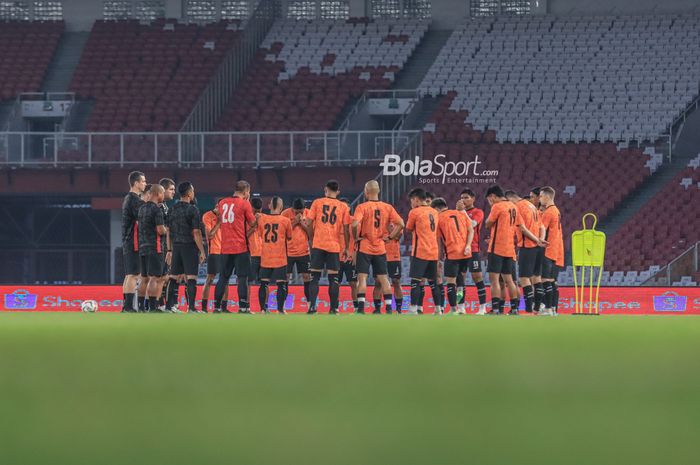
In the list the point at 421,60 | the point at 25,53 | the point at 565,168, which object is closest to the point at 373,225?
the point at 565,168

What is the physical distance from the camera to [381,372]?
5.20m

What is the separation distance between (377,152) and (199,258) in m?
14.1

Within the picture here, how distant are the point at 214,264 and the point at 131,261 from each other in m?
2.20

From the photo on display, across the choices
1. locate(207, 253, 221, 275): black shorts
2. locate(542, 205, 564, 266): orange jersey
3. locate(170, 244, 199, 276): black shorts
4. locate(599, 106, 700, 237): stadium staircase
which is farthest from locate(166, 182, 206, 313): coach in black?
locate(599, 106, 700, 237): stadium staircase

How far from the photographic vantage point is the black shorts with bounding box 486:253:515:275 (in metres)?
16.5

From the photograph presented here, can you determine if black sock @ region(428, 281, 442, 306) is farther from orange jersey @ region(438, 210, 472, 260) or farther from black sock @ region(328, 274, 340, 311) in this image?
black sock @ region(328, 274, 340, 311)

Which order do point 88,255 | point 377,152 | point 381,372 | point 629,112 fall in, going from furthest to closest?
point 88,255 → point 629,112 → point 377,152 → point 381,372

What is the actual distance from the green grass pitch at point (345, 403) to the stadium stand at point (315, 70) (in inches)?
1134

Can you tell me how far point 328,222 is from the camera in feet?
54.2

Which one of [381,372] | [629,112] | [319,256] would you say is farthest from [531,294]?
[629,112]

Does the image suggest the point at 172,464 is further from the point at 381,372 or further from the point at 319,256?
the point at 319,256

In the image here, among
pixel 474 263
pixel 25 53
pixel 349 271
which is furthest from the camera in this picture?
pixel 25 53

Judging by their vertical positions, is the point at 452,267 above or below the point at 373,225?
below

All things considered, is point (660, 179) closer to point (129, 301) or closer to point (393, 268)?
point (393, 268)
